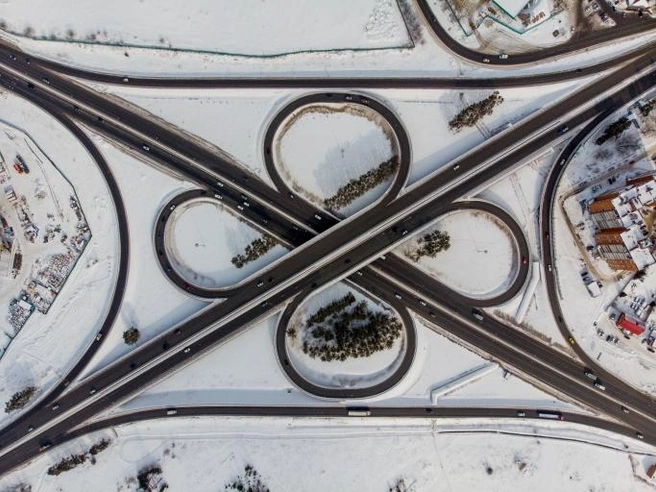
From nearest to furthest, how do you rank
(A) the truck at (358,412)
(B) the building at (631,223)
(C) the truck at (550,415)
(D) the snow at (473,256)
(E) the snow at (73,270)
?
1. (B) the building at (631,223)
2. (A) the truck at (358,412)
3. (C) the truck at (550,415)
4. (D) the snow at (473,256)
5. (E) the snow at (73,270)

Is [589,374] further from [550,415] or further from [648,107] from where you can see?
[648,107]

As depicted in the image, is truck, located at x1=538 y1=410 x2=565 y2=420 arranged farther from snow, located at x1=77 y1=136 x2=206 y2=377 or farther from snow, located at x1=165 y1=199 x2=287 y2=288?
snow, located at x1=77 y1=136 x2=206 y2=377

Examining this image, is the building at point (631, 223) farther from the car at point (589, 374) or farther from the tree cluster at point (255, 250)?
the tree cluster at point (255, 250)

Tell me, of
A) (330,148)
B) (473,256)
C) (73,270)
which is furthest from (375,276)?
(73,270)

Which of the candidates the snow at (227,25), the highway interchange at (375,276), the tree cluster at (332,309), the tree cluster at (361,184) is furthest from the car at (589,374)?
the snow at (227,25)

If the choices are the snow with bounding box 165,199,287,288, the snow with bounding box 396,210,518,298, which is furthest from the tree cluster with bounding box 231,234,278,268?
the snow with bounding box 396,210,518,298

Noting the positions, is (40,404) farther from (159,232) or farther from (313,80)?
(313,80)
